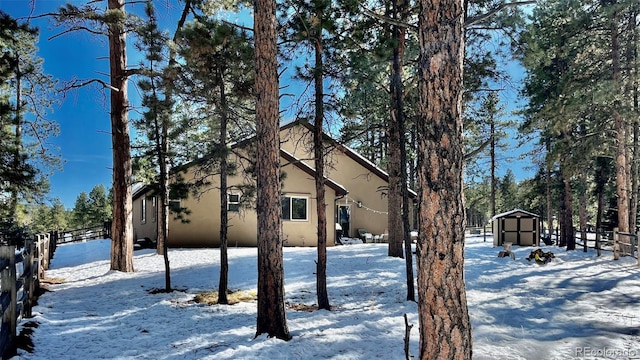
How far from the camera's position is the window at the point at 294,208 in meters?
19.0

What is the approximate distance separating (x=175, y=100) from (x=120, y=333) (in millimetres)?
5840

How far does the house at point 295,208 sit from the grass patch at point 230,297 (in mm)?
5645

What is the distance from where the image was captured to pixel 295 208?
19219 mm

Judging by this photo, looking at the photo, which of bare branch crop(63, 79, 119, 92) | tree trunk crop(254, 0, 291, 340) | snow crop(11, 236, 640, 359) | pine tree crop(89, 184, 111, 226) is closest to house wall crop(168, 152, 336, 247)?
snow crop(11, 236, 640, 359)

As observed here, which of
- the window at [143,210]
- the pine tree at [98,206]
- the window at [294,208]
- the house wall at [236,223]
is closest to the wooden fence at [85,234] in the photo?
the window at [143,210]

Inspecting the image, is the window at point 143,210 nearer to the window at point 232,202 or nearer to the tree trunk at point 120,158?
the window at point 232,202

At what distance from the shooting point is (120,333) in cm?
602

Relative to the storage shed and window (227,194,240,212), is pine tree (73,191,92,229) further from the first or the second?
the storage shed

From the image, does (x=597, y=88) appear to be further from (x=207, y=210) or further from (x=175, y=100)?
(x=207, y=210)

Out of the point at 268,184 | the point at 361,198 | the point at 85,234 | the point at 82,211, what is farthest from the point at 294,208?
the point at 82,211

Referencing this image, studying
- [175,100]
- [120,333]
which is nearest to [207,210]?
[175,100]

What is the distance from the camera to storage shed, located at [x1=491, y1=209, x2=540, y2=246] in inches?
792

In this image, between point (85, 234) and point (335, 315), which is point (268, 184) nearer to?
point (335, 315)

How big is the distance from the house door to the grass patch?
48.2ft
